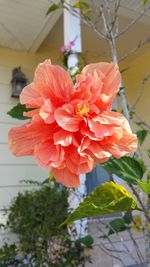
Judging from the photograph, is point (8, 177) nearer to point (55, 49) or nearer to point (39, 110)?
point (55, 49)

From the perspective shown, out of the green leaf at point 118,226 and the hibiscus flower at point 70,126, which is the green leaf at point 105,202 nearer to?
the hibiscus flower at point 70,126

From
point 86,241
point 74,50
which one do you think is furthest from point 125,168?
point 74,50

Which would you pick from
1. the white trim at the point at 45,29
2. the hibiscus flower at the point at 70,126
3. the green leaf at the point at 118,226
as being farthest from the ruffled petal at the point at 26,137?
the white trim at the point at 45,29

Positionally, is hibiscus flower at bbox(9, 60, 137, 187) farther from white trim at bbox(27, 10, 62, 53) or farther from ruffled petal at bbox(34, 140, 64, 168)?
white trim at bbox(27, 10, 62, 53)

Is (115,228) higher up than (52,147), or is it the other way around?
(52,147)

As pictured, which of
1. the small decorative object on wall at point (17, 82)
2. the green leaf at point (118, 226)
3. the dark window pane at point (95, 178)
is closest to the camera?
the green leaf at point (118, 226)

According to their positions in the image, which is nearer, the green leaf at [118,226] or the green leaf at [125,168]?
the green leaf at [125,168]

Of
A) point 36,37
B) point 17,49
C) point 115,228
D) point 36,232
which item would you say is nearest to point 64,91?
point 115,228
